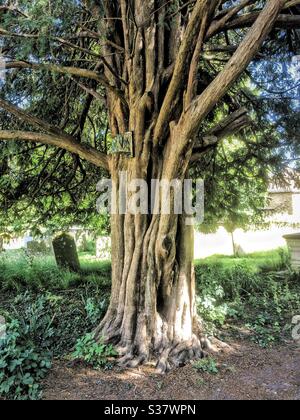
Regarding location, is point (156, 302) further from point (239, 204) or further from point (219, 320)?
point (239, 204)

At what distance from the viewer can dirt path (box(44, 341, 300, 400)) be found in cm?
323

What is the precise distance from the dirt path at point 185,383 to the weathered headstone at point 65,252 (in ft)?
17.6

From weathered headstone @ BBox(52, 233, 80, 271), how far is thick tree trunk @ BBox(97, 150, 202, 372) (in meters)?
4.88

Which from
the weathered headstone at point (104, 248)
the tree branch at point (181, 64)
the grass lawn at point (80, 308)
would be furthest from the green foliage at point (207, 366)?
the weathered headstone at point (104, 248)

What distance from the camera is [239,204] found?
7418mm

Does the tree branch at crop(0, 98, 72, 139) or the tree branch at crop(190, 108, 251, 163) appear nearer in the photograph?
the tree branch at crop(0, 98, 72, 139)

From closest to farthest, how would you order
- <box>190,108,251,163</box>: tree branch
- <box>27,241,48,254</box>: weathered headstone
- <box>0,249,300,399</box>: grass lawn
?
<box>0,249,300,399</box>: grass lawn → <box>190,108,251,163</box>: tree branch → <box>27,241,48,254</box>: weathered headstone

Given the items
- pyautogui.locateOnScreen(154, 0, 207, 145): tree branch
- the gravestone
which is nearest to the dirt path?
pyautogui.locateOnScreen(154, 0, 207, 145): tree branch

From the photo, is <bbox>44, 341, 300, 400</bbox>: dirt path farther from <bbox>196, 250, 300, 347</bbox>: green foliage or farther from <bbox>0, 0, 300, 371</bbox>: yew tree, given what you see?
<bbox>196, 250, 300, 347</bbox>: green foliage

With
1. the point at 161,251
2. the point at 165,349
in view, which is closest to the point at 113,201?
the point at 161,251

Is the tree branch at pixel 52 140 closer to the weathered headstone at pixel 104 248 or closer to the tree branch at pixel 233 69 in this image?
the tree branch at pixel 233 69

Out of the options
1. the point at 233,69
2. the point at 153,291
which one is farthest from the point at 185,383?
the point at 233,69

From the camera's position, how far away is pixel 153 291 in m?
4.06
